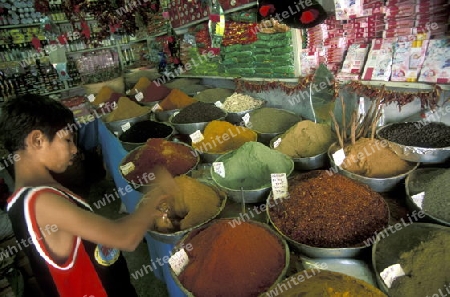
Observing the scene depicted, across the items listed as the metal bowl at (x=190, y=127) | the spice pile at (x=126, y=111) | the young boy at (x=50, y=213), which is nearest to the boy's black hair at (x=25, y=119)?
the young boy at (x=50, y=213)

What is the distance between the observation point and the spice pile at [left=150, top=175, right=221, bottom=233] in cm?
115

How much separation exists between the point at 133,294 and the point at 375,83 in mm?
1599

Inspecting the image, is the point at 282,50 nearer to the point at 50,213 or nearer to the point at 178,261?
the point at 178,261

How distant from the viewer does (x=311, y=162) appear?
56.8 inches

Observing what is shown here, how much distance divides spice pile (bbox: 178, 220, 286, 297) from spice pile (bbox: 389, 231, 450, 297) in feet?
1.08

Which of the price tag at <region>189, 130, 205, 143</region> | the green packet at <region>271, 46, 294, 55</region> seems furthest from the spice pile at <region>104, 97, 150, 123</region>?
the green packet at <region>271, 46, 294, 55</region>

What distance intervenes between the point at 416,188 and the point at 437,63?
0.62 metres

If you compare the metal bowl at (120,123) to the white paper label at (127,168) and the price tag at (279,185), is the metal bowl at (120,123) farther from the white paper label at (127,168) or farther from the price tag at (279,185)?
the price tag at (279,185)

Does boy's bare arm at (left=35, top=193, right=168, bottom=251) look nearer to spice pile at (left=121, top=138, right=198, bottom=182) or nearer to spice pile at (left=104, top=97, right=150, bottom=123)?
spice pile at (left=121, top=138, right=198, bottom=182)

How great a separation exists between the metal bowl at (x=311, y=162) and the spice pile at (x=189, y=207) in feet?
1.49

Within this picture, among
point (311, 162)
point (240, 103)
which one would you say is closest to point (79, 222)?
point (311, 162)

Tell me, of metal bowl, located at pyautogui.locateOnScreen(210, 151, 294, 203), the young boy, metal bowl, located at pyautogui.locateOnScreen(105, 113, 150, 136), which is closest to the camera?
the young boy

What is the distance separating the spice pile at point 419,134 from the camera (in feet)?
4.00

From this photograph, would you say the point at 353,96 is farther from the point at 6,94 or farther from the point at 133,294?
the point at 6,94
